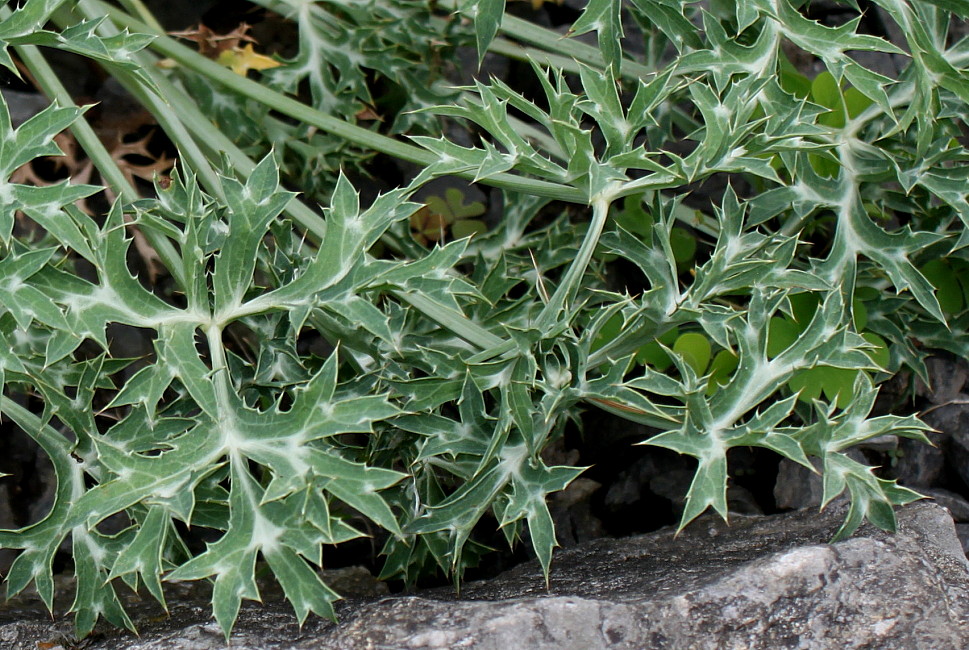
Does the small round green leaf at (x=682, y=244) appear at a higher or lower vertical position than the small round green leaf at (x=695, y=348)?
higher

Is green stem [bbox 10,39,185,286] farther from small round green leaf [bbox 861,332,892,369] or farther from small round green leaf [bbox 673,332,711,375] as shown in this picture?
small round green leaf [bbox 861,332,892,369]

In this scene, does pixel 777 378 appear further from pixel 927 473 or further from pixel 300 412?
pixel 927 473

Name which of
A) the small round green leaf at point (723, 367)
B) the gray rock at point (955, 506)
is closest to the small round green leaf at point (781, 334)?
the small round green leaf at point (723, 367)

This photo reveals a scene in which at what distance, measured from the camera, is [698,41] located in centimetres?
180

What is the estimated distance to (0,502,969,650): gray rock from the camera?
128 cm

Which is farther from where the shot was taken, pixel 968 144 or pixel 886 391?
pixel 968 144

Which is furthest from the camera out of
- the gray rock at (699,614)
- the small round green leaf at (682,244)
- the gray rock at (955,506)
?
the small round green leaf at (682,244)

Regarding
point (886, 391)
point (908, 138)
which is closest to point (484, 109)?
point (908, 138)

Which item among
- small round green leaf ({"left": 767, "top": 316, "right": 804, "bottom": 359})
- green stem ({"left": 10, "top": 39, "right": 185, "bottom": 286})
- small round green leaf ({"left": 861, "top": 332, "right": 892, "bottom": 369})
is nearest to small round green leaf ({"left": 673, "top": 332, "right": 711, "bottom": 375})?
small round green leaf ({"left": 767, "top": 316, "right": 804, "bottom": 359})

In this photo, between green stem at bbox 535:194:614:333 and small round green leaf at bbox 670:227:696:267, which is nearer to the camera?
green stem at bbox 535:194:614:333

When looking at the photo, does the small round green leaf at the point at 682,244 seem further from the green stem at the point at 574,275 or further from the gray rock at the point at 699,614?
the gray rock at the point at 699,614

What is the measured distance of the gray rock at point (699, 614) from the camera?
1.28 meters

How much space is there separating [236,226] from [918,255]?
154 centimetres

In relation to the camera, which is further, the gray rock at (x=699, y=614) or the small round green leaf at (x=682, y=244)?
the small round green leaf at (x=682, y=244)
